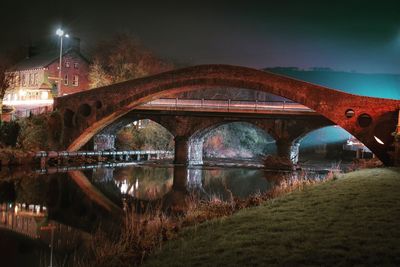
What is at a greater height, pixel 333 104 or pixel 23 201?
pixel 333 104

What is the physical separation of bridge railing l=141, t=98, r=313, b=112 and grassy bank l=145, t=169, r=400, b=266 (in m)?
29.4

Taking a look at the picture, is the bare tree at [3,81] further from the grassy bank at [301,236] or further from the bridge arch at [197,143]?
the grassy bank at [301,236]

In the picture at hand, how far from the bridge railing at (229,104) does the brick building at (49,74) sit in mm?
23620

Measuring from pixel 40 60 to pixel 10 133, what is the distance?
2977 centimetres

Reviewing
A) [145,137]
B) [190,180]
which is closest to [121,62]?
[145,137]

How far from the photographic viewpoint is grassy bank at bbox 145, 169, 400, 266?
8.14 meters

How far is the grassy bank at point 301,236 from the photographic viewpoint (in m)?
8.14

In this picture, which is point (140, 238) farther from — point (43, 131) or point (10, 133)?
point (10, 133)

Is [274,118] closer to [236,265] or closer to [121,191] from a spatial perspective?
[121,191]

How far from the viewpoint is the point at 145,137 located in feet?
187

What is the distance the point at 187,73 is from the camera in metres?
35.5

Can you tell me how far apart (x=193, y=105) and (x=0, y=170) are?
63.5 ft

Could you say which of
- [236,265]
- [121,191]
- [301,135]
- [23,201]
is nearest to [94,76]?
[301,135]

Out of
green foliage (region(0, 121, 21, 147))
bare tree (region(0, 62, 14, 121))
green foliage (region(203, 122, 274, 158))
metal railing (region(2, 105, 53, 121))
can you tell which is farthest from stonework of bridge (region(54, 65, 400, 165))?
green foliage (region(203, 122, 274, 158))
